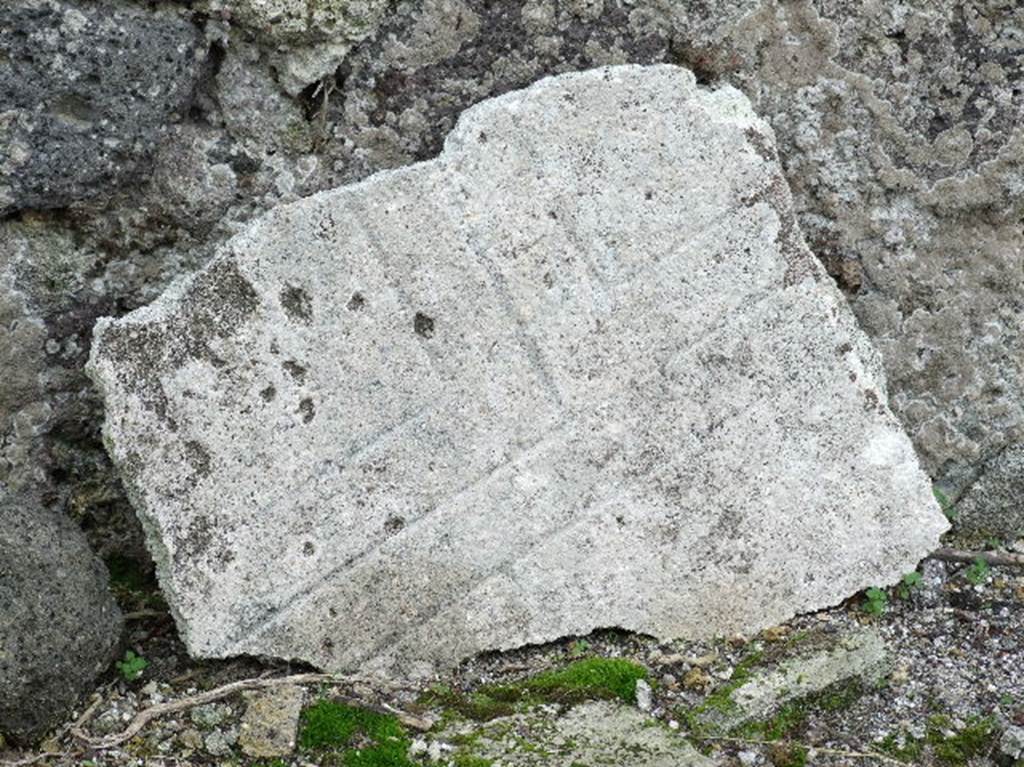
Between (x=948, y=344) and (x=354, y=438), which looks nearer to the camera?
(x=354, y=438)

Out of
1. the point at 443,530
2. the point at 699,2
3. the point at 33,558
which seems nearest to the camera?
the point at 33,558

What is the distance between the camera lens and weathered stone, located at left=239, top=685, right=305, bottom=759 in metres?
3.00

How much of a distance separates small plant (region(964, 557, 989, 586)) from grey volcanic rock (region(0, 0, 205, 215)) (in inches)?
83.2

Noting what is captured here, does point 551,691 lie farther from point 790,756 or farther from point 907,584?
point 907,584

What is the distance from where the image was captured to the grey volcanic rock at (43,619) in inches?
116

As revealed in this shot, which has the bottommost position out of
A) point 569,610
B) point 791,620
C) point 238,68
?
point 791,620

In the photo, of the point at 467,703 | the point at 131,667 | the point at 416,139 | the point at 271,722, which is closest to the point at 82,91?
the point at 416,139

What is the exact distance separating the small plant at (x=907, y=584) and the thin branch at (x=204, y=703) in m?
1.17

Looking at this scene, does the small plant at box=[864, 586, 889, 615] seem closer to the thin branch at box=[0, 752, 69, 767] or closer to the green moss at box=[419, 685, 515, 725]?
the green moss at box=[419, 685, 515, 725]

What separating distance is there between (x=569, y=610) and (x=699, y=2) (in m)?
1.42

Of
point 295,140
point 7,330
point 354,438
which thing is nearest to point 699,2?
point 295,140

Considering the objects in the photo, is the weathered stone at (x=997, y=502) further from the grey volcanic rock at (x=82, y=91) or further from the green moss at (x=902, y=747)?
the grey volcanic rock at (x=82, y=91)

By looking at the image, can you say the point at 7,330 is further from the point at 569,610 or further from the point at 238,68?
the point at 569,610

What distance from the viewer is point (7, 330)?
328cm
